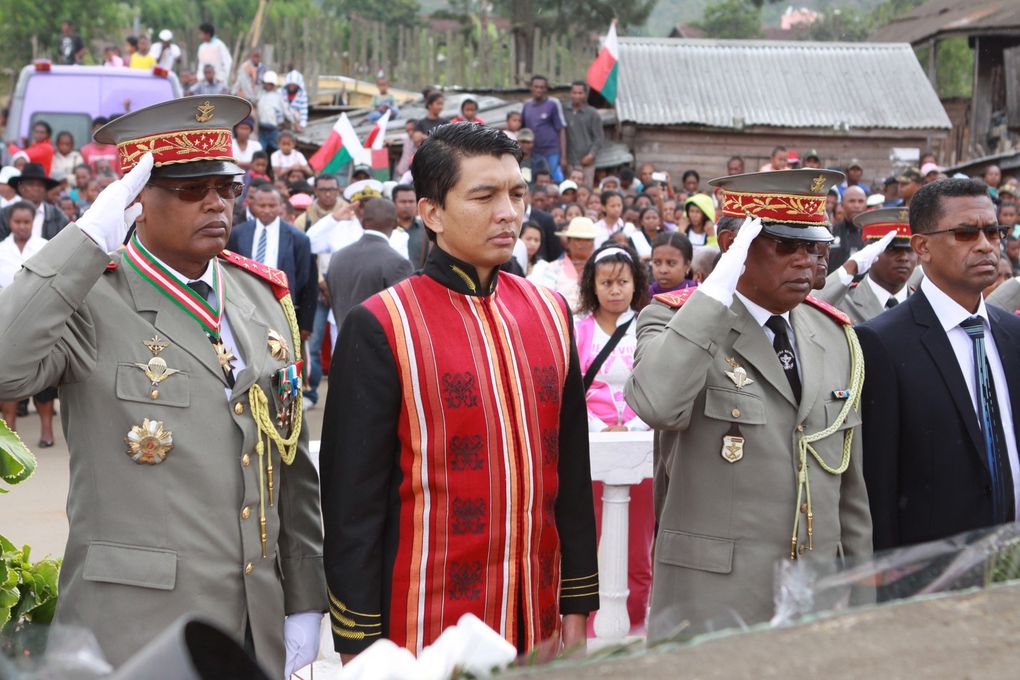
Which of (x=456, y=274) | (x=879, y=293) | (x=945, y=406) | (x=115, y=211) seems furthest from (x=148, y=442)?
(x=879, y=293)

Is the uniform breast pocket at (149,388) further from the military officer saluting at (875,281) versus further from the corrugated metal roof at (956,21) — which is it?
the corrugated metal roof at (956,21)

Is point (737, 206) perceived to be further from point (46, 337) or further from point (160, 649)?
point (160, 649)

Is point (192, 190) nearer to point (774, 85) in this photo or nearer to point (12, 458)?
point (12, 458)

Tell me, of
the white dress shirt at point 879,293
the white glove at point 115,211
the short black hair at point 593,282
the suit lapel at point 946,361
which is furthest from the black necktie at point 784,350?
the white dress shirt at point 879,293

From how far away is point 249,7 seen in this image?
5238 cm

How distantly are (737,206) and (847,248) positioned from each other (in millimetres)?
7778

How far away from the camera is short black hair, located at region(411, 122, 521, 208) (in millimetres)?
2986

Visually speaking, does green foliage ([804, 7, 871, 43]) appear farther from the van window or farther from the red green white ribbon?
the red green white ribbon

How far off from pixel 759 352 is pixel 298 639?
1430 millimetres

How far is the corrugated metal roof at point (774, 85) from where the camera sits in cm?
2202

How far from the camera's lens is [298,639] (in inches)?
122

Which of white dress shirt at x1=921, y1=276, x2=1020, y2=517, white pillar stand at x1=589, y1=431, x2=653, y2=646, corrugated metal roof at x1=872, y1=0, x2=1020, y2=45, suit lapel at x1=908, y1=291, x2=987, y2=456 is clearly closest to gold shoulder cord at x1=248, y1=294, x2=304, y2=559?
white pillar stand at x1=589, y1=431, x2=653, y2=646

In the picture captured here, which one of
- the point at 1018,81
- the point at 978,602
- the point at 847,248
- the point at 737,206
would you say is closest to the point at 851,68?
the point at 1018,81

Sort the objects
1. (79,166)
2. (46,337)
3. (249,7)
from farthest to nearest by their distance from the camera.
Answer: (249,7), (79,166), (46,337)
